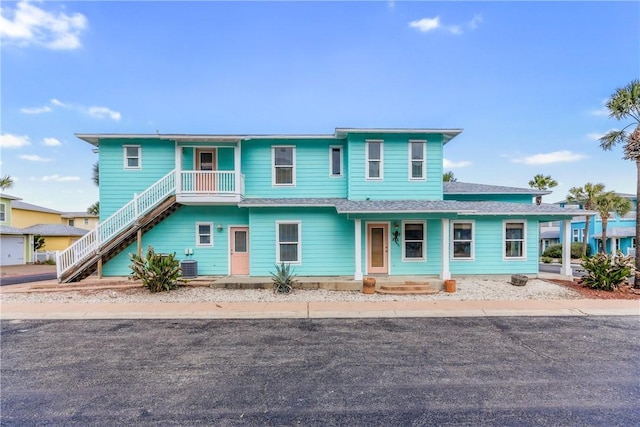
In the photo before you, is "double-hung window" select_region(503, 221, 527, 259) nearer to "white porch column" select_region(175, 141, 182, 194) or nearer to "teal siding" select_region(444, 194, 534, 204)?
"teal siding" select_region(444, 194, 534, 204)

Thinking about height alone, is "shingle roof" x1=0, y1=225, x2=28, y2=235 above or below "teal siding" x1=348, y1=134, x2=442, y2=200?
below

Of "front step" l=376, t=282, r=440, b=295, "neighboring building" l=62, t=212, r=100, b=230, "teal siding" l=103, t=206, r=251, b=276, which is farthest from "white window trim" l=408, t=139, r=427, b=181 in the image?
"neighboring building" l=62, t=212, r=100, b=230

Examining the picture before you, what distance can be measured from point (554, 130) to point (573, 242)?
67.7ft

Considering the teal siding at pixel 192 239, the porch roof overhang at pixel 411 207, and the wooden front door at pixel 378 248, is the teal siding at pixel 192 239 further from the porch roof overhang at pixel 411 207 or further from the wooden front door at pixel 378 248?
the wooden front door at pixel 378 248

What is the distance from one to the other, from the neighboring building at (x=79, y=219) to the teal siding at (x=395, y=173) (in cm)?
3933

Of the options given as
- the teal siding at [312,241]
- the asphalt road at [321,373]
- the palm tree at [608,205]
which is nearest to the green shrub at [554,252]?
the palm tree at [608,205]

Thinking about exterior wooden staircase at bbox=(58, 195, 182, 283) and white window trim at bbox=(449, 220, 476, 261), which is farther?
white window trim at bbox=(449, 220, 476, 261)

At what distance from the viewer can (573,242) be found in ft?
114

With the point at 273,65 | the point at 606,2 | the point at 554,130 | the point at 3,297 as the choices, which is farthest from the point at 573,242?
the point at 3,297

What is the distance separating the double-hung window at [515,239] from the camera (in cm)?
1320

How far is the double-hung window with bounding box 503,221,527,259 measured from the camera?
43.3 feet

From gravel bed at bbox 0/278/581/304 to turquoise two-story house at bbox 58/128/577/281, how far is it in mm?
1711

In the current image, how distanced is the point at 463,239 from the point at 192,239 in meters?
11.6

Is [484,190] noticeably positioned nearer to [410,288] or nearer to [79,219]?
[410,288]
